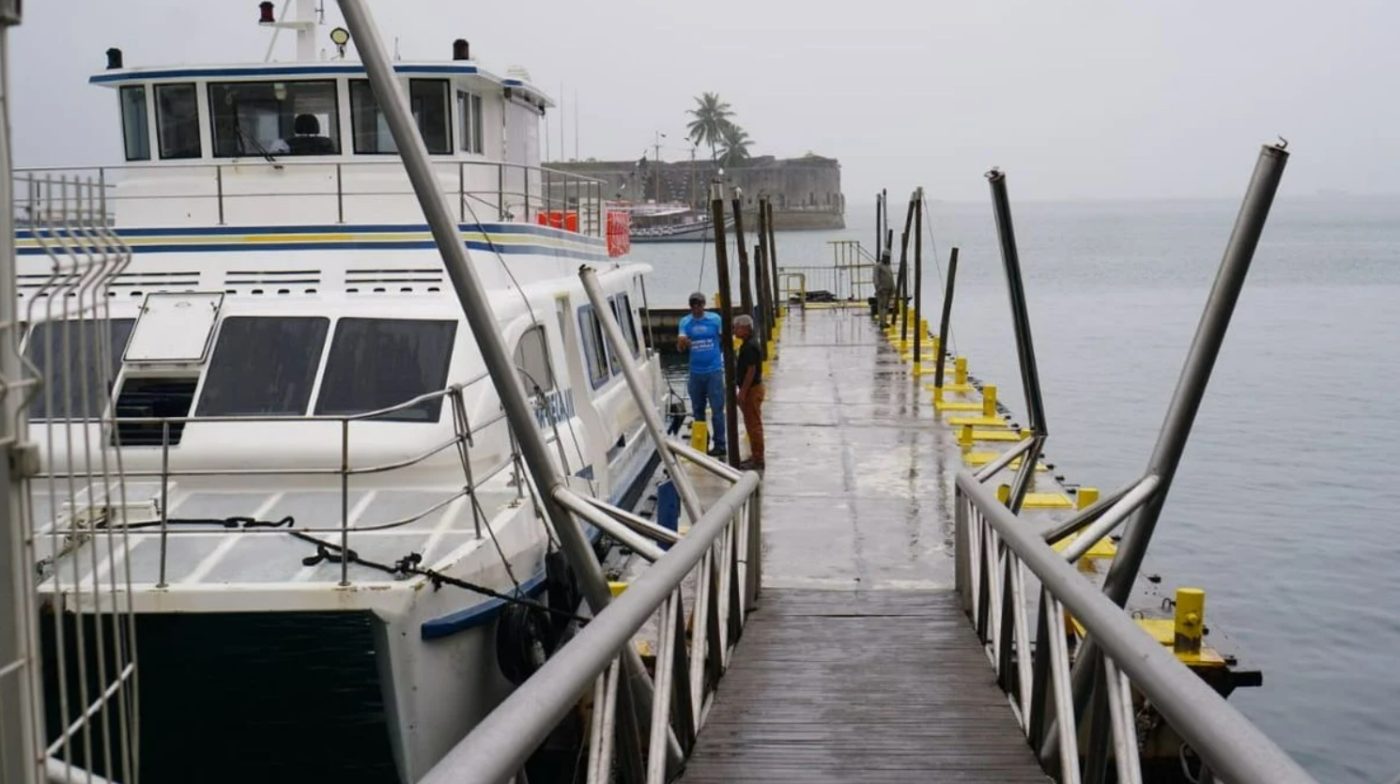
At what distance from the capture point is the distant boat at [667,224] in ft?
342

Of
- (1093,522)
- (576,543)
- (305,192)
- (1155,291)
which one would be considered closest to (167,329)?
(305,192)

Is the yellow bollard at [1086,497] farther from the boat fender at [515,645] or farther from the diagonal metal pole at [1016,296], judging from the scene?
the boat fender at [515,645]

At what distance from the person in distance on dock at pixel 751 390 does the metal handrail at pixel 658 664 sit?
5703 millimetres

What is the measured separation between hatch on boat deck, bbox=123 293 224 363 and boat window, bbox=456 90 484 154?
11.9 feet

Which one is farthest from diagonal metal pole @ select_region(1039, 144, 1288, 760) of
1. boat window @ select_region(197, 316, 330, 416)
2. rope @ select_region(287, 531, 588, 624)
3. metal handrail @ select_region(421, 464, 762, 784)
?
boat window @ select_region(197, 316, 330, 416)

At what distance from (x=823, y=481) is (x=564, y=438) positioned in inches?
152

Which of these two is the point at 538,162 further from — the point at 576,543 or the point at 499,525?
the point at 576,543

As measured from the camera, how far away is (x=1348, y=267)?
8056cm

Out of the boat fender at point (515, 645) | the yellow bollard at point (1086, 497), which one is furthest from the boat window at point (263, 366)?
the yellow bollard at point (1086, 497)

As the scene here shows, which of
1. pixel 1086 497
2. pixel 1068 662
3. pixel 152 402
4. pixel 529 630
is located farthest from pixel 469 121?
pixel 1068 662

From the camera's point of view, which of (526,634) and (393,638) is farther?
(526,634)

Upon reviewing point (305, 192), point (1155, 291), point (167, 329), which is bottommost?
point (1155, 291)

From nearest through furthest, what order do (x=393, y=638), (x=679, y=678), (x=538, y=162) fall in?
(x=679, y=678) < (x=393, y=638) < (x=538, y=162)

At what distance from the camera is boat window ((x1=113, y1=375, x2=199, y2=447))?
9.70m
